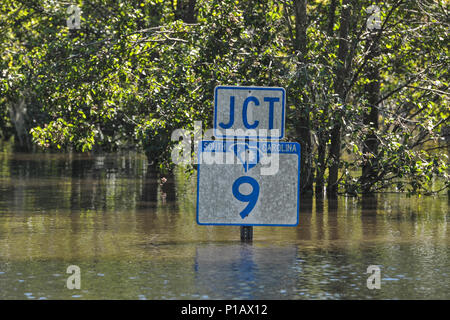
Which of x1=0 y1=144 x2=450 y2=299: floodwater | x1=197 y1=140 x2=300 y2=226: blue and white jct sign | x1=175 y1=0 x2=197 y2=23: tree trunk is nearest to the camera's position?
x1=0 y1=144 x2=450 y2=299: floodwater

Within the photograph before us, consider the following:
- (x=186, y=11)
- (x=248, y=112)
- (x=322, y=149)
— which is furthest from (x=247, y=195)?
(x=186, y=11)

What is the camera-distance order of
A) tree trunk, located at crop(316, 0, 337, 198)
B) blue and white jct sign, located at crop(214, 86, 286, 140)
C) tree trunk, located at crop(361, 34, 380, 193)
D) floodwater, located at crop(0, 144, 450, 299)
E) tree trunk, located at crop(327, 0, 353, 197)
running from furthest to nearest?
tree trunk, located at crop(327, 0, 353, 197), tree trunk, located at crop(361, 34, 380, 193), tree trunk, located at crop(316, 0, 337, 198), blue and white jct sign, located at crop(214, 86, 286, 140), floodwater, located at crop(0, 144, 450, 299)

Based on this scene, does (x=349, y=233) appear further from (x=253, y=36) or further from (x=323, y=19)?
(x=323, y=19)

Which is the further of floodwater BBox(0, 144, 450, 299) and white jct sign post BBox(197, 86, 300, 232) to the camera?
white jct sign post BBox(197, 86, 300, 232)

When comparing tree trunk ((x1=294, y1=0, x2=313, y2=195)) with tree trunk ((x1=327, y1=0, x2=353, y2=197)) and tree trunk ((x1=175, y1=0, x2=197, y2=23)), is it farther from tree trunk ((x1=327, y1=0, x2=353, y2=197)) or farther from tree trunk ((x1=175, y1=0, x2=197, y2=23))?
tree trunk ((x1=175, y1=0, x2=197, y2=23))

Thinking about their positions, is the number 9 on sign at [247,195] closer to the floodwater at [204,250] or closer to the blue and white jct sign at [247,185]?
the blue and white jct sign at [247,185]

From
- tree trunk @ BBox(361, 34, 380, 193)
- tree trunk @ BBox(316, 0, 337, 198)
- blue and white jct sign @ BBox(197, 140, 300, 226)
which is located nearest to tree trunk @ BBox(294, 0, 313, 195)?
tree trunk @ BBox(316, 0, 337, 198)

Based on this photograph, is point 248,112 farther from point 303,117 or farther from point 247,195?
point 303,117

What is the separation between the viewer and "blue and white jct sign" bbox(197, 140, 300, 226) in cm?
1169

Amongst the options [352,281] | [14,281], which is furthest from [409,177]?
[14,281]

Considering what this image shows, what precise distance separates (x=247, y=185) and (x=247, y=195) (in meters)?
0.13
